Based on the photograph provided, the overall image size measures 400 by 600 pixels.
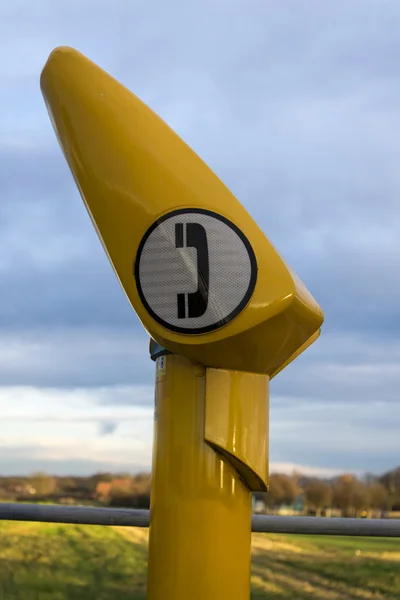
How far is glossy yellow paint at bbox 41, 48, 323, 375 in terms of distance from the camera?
167cm

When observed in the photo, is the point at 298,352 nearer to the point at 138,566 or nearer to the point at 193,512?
the point at 193,512

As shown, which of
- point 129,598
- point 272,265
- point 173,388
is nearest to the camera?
point 272,265

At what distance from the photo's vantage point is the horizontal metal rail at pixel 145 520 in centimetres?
247

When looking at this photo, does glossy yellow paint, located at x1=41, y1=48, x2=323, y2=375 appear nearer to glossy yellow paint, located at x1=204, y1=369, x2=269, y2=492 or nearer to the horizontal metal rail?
glossy yellow paint, located at x1=204, y1=369, x2=269, y2=492

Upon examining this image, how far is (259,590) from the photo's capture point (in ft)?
7.70

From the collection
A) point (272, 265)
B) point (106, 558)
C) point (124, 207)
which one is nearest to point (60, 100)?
point (124, 207)

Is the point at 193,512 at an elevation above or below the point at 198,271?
below

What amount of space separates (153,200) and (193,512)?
0.84 m

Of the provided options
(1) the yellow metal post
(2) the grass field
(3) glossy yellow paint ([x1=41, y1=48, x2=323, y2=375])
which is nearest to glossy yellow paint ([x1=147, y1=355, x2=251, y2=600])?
(1) the yellow metal post

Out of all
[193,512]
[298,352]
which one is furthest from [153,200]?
[193,512]

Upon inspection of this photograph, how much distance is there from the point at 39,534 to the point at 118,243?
140cm

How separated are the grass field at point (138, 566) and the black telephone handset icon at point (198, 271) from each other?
1182 millimetres

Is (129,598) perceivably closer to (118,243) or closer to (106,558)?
(106,558)

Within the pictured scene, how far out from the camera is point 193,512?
1726 mm
